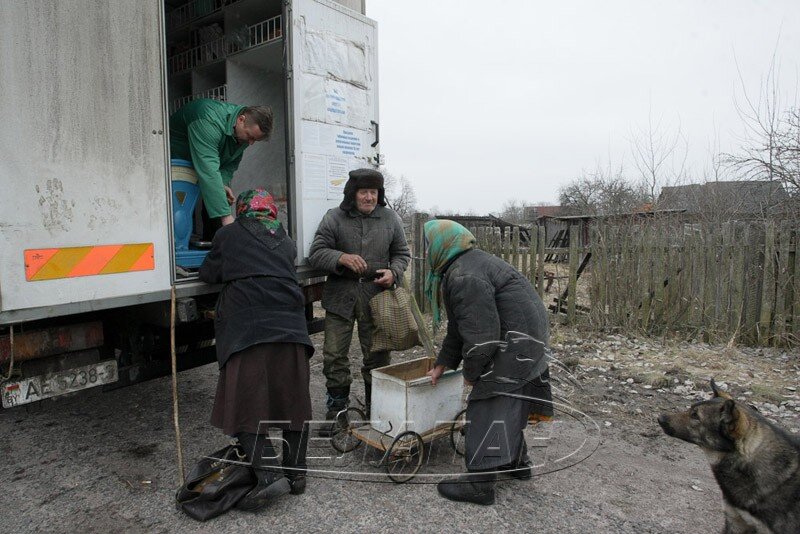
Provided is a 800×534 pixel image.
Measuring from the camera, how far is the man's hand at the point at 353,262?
12.3ft

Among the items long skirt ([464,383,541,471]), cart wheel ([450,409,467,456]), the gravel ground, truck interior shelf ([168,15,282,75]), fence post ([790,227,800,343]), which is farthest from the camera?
fence post ([790,227,800,343])

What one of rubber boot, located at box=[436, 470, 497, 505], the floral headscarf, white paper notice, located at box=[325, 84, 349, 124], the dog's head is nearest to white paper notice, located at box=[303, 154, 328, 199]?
white paper notice, located at box=[325, 84, 349, 124]

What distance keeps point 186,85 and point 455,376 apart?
4.26 metres

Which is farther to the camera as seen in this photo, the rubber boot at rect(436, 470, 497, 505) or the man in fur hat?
the man in fur hat

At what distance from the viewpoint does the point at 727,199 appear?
34.7 feet

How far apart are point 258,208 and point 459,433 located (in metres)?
1.99

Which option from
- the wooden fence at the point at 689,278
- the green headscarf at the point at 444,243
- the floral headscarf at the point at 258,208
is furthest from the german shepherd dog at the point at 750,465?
the wooden fence at the point at 689,278

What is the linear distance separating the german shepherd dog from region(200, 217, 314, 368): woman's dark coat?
210 centimetres

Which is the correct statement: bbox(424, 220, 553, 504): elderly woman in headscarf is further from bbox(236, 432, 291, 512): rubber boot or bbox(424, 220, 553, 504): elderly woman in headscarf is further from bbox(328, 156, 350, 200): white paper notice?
bbox(328, 156, 350, 200): white paper notice

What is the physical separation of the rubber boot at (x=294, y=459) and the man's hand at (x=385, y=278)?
1252 millimetres

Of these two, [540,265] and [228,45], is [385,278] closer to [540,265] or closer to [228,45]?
[228,45]

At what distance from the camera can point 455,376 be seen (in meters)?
3.38

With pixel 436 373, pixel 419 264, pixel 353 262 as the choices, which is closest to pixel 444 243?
pixel 436 373

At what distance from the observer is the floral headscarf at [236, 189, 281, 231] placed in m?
3.11
